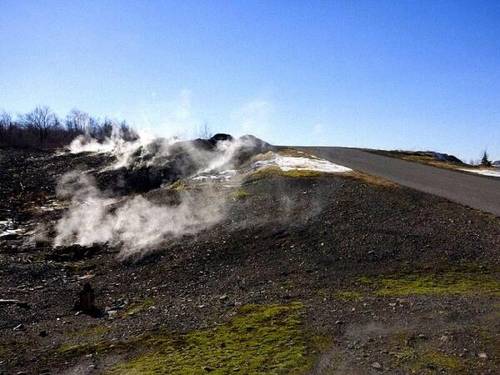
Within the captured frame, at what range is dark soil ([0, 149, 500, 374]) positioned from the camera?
796cm

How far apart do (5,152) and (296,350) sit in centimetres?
5050

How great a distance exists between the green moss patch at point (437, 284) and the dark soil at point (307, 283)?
0.04 m

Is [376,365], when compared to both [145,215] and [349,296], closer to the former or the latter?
[349,296]

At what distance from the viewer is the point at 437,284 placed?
10.8 metres

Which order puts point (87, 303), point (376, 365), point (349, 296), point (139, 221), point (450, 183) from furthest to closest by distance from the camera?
point (450, 183) → point (139, 221) → point (87, 303) → point (349, 296) → point (376, 365)

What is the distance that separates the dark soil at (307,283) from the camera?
26.1 ft

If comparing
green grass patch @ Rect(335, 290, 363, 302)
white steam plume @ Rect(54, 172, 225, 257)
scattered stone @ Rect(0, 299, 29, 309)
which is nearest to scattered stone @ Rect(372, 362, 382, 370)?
green grass patch @ Rect(335, 290, 363, 302)

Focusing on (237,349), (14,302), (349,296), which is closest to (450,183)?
(349,296)

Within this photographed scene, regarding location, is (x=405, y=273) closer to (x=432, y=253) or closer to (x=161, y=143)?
(x=432, y=253)

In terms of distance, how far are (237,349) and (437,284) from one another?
17.9 feet

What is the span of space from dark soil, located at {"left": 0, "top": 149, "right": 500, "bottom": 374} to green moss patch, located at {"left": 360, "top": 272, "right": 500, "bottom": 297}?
0.04 metres

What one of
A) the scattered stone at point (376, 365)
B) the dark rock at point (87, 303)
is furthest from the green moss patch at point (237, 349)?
the dark rock at point (87, 303)

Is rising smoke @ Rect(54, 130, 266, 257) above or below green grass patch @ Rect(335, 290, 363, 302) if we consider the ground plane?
above

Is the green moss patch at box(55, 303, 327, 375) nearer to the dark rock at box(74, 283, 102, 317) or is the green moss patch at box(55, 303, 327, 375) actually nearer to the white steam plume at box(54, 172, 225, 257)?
the dark rock at box(74, 283, 102, 317)
